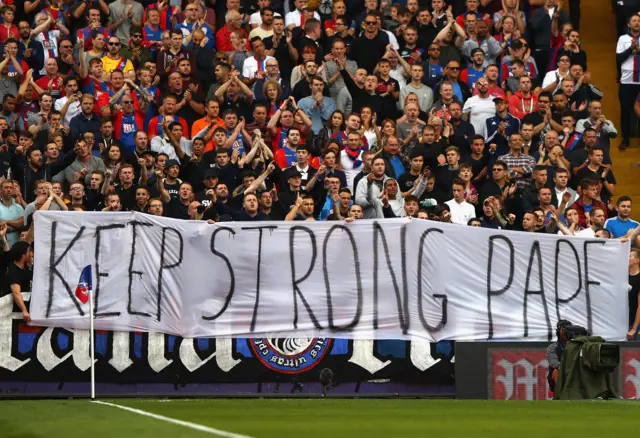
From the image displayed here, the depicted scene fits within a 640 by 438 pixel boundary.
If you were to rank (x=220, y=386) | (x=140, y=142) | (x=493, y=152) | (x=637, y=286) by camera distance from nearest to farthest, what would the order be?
(x=220, y=386) → (x=637, y=286) → (x=140, y=142) → (x=493, y=152)

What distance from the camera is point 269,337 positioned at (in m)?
18.7

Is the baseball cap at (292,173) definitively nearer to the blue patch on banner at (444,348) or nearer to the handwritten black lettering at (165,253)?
the handwritten black lettering at (165,253)

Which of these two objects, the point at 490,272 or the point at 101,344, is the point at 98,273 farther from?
the point at 490,272

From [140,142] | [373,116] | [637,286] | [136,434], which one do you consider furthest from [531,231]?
[136,434]

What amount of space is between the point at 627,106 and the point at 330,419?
16.0 metres

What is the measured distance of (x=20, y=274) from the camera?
18594 millimetres

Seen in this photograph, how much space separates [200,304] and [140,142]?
12.6 feet

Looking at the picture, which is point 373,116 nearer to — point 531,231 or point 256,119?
point 256,119

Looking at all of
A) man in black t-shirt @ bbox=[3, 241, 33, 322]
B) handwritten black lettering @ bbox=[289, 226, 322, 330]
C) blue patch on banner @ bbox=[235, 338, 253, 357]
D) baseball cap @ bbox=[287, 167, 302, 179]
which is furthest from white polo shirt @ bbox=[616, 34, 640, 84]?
man in black t-shirt @ bbox=[3, 241, 33, 322]

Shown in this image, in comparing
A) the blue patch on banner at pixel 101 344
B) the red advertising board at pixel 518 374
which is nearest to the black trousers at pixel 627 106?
the red advertising board at pixel 518 374

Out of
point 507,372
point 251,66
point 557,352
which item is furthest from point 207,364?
point 251,66

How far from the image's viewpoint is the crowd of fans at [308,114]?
68.1 ft

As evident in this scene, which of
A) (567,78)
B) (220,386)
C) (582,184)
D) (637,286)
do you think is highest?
(567,78)

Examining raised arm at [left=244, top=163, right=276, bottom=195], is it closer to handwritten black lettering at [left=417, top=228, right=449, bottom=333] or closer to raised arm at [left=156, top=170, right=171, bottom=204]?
raised arm at [left=156, top=170, right=171, bottom=204]
